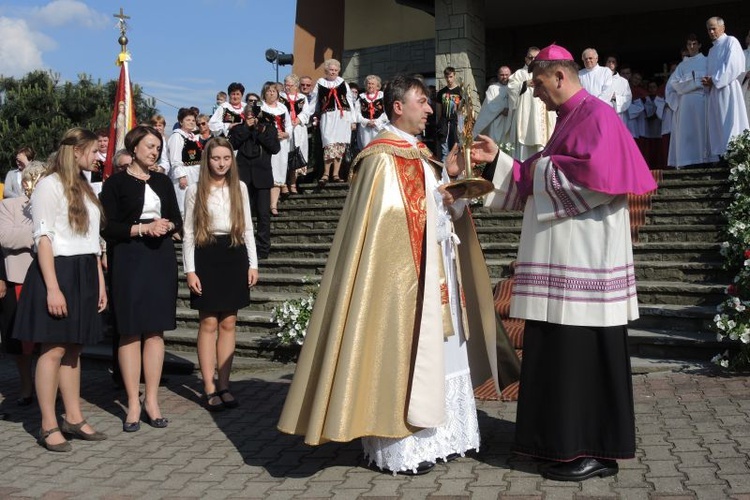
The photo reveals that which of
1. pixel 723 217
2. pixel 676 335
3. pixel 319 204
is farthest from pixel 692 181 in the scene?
pixel 319 204

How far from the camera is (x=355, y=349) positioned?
441 centimetres

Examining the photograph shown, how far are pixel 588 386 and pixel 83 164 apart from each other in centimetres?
352

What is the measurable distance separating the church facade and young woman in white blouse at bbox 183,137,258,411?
9546mm

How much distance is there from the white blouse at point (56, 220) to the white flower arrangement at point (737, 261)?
4846 millimetres

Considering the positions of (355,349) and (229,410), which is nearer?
(355,349)

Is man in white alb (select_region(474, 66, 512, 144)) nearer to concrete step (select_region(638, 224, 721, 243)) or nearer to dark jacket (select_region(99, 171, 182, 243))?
concrete step (select_region(638, 224, 721, 243))

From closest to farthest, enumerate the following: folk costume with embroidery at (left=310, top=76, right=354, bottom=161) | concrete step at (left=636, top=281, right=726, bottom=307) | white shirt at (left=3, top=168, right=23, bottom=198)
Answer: concrete step at (left=636, top=281, right=726, bottom=307), white shirt at (left=3, top=168, right=23, bottom=198), folk costume with embroidery at (left=310, top=76, right=354, bottom=161)

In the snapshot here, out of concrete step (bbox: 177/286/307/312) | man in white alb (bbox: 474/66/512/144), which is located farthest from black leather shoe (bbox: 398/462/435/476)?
man in white alb (bbox: 474/66/512/144)


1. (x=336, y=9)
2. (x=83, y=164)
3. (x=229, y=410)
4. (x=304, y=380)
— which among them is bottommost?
(x=229, y=410)

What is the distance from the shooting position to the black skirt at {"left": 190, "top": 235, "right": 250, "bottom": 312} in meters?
6.23

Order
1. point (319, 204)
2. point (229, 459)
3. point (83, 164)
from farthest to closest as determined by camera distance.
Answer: point (319, 204)
point (83, 164)
point (229, 459)

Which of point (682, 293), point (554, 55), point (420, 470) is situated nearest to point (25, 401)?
point (420, 470)

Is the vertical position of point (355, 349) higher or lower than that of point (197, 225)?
lower

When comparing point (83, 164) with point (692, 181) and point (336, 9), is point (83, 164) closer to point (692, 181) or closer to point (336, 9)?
point (692, 181)
